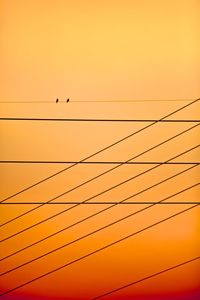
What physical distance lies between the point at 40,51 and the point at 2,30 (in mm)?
230

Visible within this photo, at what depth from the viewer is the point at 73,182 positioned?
8.15 ft

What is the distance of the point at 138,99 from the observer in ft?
7.97

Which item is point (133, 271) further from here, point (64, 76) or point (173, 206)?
point (64, 76)

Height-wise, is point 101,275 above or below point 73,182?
below

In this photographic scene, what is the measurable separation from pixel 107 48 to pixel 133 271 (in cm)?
127

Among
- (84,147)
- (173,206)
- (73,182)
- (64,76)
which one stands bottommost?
(173,206)

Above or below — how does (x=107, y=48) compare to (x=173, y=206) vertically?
above

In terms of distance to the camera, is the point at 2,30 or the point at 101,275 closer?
the point at 2,30

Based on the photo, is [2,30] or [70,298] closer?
[2,30]

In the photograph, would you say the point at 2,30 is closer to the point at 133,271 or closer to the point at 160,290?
the point at 133,271

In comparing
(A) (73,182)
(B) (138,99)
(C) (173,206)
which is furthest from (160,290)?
(B) (138,99)

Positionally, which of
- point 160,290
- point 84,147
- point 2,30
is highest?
point 2,30

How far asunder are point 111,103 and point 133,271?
966 millimetres

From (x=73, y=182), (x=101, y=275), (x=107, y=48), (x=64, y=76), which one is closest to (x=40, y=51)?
(x=64, y=76)
